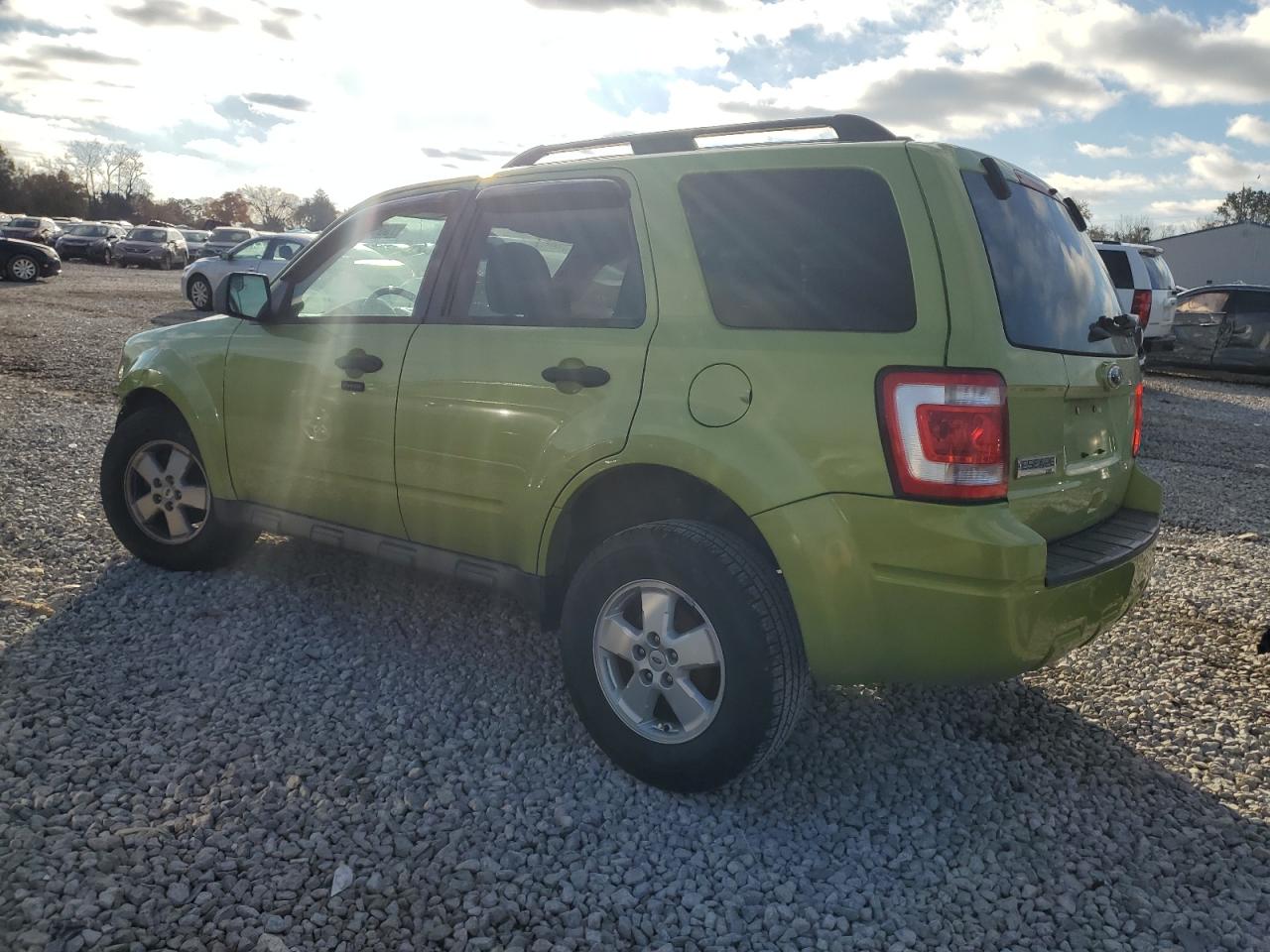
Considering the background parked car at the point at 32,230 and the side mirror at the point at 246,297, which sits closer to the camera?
the side mirror at the point at 246,297

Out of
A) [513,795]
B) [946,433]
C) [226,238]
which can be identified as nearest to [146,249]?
[226,238]

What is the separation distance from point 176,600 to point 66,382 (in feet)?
25.3

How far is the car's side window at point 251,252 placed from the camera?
19.0 meters

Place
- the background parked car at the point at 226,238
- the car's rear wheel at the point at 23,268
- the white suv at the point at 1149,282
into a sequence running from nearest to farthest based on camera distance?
the white suv at the point at 1149,282, the car's rear wheel at the point at 23,268, the background parked car at the point at 226,238

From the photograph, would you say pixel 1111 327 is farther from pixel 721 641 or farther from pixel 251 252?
pixel 251 252

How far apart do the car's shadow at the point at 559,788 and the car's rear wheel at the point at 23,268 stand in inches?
1015

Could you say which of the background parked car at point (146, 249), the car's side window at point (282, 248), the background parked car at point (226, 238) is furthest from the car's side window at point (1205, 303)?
the background parked car at point (146, 249)

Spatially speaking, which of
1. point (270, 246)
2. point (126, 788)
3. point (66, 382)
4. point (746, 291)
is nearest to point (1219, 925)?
point (746, 291)

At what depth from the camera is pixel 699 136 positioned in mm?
3406

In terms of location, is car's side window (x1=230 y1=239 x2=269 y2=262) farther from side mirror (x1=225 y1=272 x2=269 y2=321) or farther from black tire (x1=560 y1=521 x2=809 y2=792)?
black tire (x1=560 y1=521 x2=809 y2=792)

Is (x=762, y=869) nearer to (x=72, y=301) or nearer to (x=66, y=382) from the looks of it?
(x=66, y=382)

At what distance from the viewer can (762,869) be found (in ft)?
8.95

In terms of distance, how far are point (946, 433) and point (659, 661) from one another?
110cm

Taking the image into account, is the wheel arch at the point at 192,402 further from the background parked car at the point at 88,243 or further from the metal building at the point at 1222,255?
the metal building at the point at 1222,255
